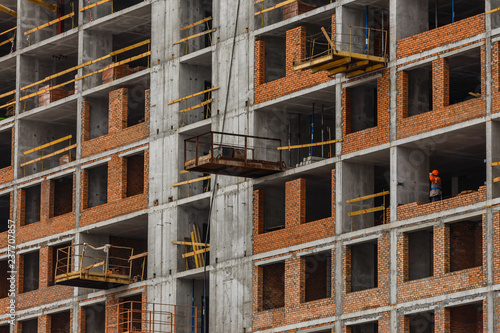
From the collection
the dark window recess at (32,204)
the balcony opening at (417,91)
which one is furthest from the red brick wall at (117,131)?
the balcony opening at (417,91)

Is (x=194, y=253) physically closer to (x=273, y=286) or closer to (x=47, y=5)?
(x=273, y=286)

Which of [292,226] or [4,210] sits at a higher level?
[4,210]

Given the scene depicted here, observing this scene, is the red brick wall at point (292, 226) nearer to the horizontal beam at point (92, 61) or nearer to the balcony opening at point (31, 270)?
the horizontal beam at point (92, 61)

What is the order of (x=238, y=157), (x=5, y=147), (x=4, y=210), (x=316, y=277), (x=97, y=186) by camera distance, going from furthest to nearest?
1. (x=4, y=210)
2. (x=5, y=147)
3. (x=97, y=186)
4. (x=316, y=277)
5. (x=238, y=157)

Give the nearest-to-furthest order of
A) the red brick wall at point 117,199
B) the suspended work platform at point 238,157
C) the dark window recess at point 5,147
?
the suspended work platform at point 238,157, the red brick wall at point 117,199, the dark window recess at point 5,147

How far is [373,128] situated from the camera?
5538cm

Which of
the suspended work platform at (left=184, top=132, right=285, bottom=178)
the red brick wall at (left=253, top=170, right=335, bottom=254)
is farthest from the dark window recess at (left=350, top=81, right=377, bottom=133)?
the suspended work platform at (left=184, top=132, right=285, bottom=178)

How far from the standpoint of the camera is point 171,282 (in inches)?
2450

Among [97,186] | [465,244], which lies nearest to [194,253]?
[97,186]

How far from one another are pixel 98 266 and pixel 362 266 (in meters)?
14.8

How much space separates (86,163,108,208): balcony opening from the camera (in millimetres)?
68312

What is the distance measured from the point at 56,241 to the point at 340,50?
702 inches

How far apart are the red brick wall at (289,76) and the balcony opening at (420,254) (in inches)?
281

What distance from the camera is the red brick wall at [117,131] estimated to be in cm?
6538
